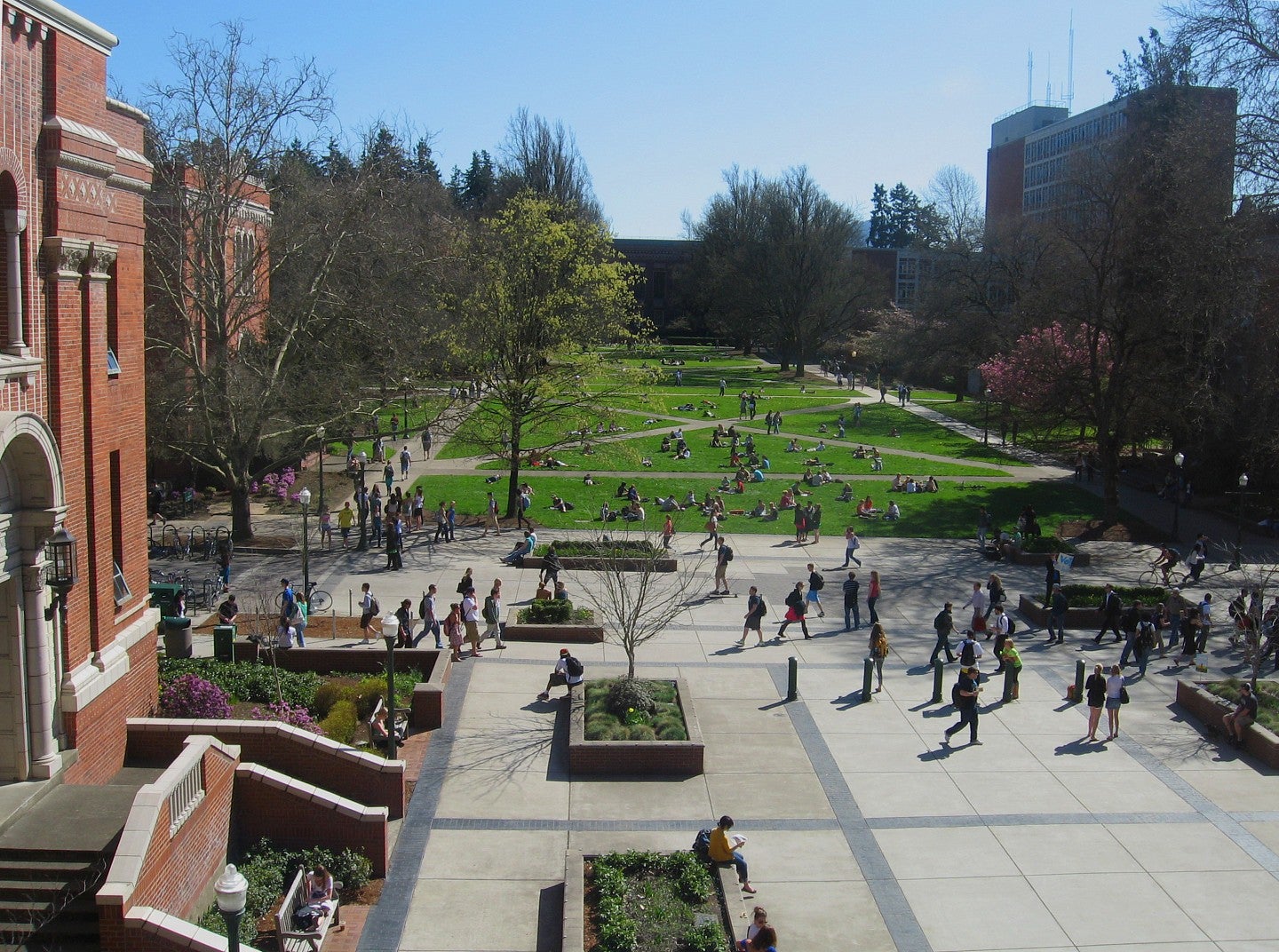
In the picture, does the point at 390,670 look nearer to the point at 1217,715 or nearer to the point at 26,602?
the point at 26,602

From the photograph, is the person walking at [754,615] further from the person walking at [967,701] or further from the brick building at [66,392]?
the brick building at [66,392]

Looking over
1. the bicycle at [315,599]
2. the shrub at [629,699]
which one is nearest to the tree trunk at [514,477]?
the bicycle at [315,599]

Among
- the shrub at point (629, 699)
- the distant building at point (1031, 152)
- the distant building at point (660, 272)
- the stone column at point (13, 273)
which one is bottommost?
the shrub at point (629, 699)

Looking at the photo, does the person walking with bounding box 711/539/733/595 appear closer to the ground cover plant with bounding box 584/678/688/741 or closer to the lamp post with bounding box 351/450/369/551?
the ground cover plant with bounding box 584/678/688/741

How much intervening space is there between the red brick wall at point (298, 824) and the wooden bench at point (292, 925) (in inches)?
42.4

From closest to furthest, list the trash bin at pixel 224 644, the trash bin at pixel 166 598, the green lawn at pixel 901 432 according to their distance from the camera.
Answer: the trash bin at pixel 224 644, the trash bin at pixel 166 598, the green lawn at pixel 901 432

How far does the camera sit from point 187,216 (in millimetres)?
29156

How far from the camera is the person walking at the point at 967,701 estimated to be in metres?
18.2

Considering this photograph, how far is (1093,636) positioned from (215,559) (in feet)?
72.4

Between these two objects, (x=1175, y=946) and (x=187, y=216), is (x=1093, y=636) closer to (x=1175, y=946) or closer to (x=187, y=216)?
(x=1175, y=946)

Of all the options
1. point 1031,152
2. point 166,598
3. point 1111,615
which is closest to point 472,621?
point 166,598

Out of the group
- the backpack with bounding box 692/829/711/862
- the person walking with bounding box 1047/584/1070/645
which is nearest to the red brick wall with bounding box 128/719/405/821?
the backpack with bounding box 692/829/711/862

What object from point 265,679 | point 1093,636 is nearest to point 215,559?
point 265,679

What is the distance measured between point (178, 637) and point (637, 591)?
405 inches
